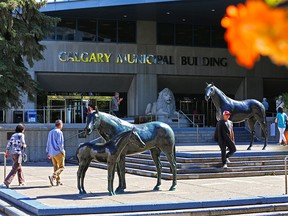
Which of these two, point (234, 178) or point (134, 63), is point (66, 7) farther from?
point (234, 178)

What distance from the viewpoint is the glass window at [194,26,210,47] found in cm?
4322

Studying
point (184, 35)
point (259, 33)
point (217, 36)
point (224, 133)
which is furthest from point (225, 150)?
point (217, 36)

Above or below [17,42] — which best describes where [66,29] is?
above

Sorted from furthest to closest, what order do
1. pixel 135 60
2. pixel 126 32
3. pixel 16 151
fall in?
pixel 126 32 → pixel 135 60 → pixel 16 151

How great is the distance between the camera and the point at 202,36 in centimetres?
4341

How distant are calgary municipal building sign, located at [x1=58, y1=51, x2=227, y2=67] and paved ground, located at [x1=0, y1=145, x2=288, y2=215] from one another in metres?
24.2

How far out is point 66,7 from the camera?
120ft

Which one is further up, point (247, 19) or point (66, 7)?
point (66, 7)

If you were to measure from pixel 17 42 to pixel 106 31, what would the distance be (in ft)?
56.5

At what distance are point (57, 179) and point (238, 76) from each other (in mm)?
32651

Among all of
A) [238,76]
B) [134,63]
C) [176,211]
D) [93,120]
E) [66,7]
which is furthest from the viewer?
[238,76]

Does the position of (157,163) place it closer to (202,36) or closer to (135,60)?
(135,60)

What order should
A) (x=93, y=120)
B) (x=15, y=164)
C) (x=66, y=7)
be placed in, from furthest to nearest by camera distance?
(x=66, y=7) → (x=15, y=164) → (x=93, y=120)

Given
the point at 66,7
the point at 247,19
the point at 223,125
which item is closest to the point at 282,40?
the point at 247,19
